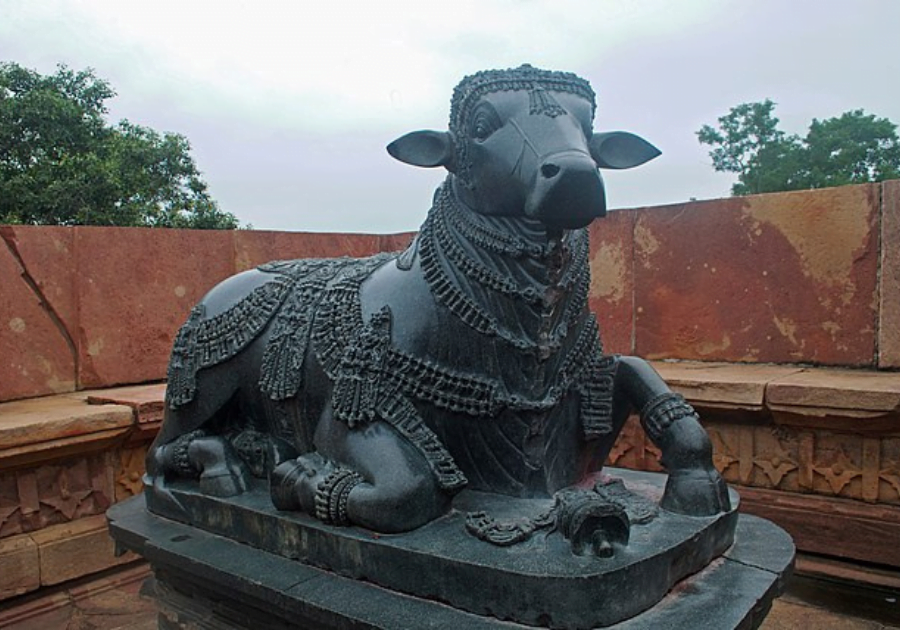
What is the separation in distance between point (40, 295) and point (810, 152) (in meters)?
20.5

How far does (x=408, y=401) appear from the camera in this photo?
1.78 metres

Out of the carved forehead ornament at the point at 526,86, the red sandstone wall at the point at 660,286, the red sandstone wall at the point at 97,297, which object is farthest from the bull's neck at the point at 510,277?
the red sandstone wall at the point at 97,297

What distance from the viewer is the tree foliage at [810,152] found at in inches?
736

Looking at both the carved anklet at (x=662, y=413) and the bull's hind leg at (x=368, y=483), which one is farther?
the carved anklet at (x=662, y=413)

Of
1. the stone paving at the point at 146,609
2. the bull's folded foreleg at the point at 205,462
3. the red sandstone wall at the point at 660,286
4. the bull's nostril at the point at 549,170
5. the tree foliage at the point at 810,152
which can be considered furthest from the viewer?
the tree foliage at the point at 810,152

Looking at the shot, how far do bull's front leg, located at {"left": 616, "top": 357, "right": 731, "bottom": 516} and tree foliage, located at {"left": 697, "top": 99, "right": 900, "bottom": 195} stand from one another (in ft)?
59.7

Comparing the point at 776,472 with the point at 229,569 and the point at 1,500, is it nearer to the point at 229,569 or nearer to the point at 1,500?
the point at 229,569

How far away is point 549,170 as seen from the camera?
1535 mm

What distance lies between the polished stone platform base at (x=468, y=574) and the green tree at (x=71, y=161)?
30.3 ft

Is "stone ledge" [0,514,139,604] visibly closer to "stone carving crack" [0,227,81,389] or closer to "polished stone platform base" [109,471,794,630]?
"stone carving crack" [0,227,81,389]

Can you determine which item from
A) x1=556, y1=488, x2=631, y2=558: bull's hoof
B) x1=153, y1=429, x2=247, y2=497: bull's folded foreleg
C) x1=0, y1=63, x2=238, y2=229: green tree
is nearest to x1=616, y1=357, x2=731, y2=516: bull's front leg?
x1=556, y1=488, x2=631, y2=558: bull's hoof

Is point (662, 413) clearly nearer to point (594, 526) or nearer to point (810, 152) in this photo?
point (594, 526)

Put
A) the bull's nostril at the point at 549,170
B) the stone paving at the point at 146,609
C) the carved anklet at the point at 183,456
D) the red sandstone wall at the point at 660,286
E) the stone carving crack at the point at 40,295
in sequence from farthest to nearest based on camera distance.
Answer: the stone carving crack at the point at 40,295 < the red sandstone wall at the point at 660,286 < the stone paving at the point at 146,609 < the carved anklet at the point at 183,456 < the bull's nostril at the point at 549,170

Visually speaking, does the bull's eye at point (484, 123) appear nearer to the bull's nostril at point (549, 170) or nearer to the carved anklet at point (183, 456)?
the bull's nostril at point (549, 170)
